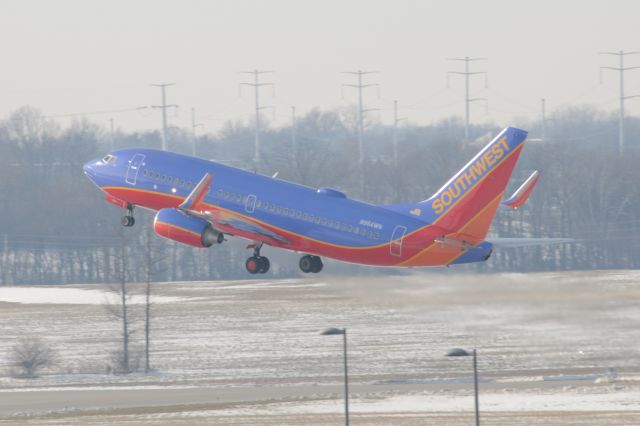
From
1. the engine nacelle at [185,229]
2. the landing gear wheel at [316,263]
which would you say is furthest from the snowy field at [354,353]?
the engine nacelle at [185,229]

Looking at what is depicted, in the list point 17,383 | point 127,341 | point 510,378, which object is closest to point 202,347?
point 127,341

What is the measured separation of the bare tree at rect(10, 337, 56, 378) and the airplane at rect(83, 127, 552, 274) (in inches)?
1898

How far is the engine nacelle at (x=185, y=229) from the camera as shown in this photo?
83.0 metres

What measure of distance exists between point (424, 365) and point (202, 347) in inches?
918

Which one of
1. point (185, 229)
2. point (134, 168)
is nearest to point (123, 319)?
point (134, 168)

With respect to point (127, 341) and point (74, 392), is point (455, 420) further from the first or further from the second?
point (127, 341)

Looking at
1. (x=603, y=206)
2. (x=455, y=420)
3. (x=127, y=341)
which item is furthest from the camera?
(x=603, y=206)

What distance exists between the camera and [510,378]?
116438 millimetres

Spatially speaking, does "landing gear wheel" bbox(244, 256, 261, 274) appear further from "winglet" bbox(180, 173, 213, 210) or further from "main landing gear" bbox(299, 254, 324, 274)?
"winglet" bbox(180, 173, 213, 210)

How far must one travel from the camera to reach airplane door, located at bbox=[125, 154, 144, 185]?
3406 inches

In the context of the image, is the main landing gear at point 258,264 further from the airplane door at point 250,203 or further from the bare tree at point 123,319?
the bare tree at point 123,319

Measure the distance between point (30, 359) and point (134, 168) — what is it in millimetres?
48576

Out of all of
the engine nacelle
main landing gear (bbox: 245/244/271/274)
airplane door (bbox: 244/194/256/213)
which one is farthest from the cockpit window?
main landing gear (bbox: 245/244/271/274)

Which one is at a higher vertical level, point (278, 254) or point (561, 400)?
point (278, 254)
